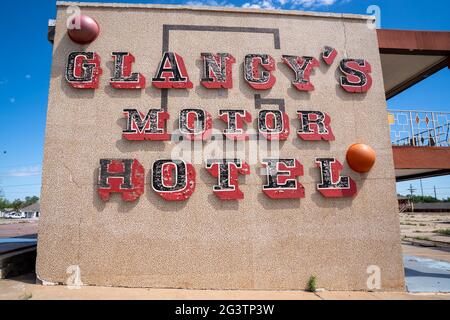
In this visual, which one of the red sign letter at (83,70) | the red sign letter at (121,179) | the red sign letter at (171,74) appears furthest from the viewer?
the red sign letter at (171,74)

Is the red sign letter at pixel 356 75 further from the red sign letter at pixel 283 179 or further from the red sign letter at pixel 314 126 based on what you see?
the red sign letter at pixel 283 179

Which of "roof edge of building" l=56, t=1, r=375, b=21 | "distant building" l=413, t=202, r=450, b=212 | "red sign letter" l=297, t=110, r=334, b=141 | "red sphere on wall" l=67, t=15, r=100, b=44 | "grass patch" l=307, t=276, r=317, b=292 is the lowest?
"grass patch" l=307, t=276, r=317, b=292

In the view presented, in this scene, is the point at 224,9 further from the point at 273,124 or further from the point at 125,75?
the point at 273,124

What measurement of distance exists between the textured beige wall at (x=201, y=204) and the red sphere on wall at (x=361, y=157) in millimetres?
210

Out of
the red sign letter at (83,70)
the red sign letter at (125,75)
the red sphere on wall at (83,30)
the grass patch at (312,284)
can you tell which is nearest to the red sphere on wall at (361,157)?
the grass patch at (312,284)

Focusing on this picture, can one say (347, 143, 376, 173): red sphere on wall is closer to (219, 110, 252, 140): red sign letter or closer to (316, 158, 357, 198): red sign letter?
(316, 158, 357, 198): red sign letter

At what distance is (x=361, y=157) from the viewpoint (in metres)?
6.54

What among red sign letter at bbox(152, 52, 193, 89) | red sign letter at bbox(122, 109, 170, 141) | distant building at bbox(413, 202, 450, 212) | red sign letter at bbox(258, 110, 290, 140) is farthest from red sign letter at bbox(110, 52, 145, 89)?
distant building at bbox(413, 202, 450, 212)

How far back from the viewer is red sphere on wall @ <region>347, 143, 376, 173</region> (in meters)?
6.54

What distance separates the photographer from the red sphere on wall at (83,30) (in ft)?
21.9

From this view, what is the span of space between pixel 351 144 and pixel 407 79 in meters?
4.93

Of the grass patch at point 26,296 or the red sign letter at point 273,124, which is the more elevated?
the red sign letter at point 273,124

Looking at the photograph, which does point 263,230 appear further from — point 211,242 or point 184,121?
point 184,121

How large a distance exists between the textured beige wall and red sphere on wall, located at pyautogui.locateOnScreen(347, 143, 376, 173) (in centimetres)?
21
